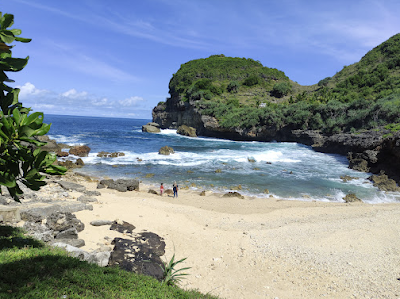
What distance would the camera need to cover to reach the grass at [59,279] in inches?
163

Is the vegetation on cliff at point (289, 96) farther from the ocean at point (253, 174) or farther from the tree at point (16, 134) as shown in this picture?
the tree at point (16, 134)

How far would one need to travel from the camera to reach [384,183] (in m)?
20.7

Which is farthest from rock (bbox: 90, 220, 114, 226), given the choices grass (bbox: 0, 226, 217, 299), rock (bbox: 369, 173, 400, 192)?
rock (bbox: 369, 173, 400, 192)

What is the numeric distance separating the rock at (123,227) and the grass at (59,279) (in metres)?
3.76

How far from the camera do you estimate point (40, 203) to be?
10.4 m

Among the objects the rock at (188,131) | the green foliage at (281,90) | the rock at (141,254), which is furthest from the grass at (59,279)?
the green foliage at (281,90)

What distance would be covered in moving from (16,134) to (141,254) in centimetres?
583

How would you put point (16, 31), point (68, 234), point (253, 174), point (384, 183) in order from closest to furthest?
point (16, 31) < point (68, 234) < point (384, 183) < point (253, 174)

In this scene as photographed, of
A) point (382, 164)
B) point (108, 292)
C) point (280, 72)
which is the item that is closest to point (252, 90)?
point (280, 72)

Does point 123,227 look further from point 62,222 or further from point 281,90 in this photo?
point 281,90

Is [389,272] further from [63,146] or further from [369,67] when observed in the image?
[369,67]

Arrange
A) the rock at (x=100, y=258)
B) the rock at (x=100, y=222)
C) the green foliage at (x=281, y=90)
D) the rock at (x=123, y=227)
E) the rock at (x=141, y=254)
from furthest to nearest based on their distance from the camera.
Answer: the green foliage at (x=281, y=90) → the rock at (x=100, y=222) → the rock at (x=123, y=227) → the rock at (x=141, y=254) → the rock at (x=100, y=258)

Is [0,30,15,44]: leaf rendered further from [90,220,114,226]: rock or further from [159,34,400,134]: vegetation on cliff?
[159,34,400,134]: vegetation on cliff

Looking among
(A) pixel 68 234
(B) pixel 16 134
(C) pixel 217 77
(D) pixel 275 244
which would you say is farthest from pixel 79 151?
(C) pixel 217 77
